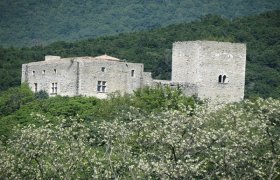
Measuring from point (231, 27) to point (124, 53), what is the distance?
14.8m

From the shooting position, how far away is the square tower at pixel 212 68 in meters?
60.2

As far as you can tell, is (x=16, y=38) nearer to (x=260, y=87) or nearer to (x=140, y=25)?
(x=140, y=25)

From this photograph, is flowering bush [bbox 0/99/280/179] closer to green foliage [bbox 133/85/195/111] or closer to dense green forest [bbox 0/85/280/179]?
dense green forest [bbox 0/85/280/179]

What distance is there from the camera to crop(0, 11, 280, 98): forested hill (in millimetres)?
81250

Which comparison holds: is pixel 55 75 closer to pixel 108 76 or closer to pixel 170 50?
pixel 108 76

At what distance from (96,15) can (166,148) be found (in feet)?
385

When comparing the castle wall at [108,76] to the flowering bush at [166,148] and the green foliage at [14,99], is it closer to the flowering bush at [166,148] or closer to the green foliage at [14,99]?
the green foliage at [14,99]

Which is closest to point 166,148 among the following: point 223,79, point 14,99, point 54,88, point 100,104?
point 100,104

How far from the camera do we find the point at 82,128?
4175cm

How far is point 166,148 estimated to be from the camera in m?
37.3

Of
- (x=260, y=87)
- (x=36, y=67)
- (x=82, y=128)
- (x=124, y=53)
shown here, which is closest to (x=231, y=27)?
(x=124, y=53)

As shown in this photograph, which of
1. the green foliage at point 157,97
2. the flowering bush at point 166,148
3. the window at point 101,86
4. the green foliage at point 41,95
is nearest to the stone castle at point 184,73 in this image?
the window at point 101,86

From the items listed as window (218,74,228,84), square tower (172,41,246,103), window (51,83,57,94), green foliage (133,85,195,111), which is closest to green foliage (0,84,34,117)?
window (51,83,57,94)

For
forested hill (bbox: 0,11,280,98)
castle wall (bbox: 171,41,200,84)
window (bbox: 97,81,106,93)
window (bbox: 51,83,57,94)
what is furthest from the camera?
Result: forested hill (bbox: 0,11,280,98)
